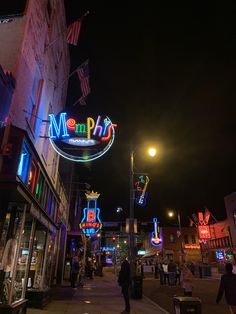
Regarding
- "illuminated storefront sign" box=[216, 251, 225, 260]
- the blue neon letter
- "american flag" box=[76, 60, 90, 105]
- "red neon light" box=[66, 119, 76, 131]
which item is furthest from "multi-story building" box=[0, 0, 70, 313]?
"illuminated storefront sign" box=[216, 251, 225, 260]

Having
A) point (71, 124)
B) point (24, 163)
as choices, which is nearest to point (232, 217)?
point (71, 124)

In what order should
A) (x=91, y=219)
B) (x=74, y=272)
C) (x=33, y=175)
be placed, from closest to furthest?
(x=33, y=175), (x=74, y=272), (x=91, y=219)

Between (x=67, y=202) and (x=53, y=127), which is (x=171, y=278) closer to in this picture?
(x=67, y=202)

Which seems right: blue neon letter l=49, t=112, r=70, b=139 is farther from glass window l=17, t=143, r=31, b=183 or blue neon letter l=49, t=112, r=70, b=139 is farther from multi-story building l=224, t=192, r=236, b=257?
multi-story building l=224, t=192, r=236, b=257

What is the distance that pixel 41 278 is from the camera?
11859 millimetres

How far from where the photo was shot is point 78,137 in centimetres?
1093

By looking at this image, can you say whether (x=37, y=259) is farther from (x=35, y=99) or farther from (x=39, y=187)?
(x=35, y=99)

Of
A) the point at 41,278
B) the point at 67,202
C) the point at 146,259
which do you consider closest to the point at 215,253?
the point at 146,259

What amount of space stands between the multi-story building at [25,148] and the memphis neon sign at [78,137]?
2.84 ft

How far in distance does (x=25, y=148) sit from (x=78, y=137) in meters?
2.91

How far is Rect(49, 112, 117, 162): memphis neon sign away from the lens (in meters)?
10.8

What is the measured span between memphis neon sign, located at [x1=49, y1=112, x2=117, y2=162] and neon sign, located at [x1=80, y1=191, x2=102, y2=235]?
16479 mm

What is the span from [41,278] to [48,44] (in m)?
10.4

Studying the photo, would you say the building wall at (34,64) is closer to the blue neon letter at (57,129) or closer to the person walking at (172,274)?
the blue neon letter at (57,129)
